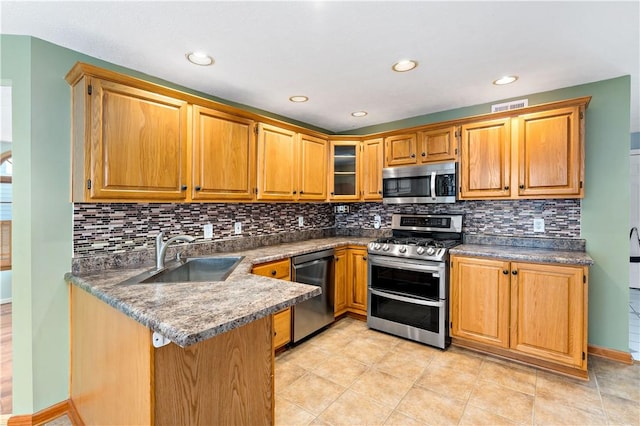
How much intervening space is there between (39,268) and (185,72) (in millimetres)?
1664

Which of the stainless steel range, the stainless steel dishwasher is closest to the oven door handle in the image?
the stainless steel range

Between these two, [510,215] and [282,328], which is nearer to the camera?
[282,328]

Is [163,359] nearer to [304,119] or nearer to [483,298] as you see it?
[483,298]

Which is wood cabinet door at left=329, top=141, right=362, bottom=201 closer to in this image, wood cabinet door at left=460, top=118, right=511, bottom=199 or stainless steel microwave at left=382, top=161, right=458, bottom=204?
stainless steel microwave at left=382, top=161, right=458, bottom=204

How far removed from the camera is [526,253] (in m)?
2.61

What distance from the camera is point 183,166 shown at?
2299 millimetres

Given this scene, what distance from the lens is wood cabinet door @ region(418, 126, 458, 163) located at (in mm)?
3148

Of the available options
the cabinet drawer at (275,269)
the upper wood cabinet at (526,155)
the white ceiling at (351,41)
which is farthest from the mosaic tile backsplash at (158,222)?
the upper wood cabinet at (526,155)

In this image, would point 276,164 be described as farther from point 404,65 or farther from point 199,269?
point 404,65

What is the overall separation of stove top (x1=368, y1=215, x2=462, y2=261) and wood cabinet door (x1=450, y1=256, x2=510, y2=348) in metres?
0.23

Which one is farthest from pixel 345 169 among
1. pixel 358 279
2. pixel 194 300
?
pixel 194 300

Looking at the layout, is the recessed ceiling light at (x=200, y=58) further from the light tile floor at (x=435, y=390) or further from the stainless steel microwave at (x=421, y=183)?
the light tile floor at (x=435, y=390)

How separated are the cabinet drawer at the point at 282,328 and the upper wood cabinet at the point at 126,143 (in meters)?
1.32

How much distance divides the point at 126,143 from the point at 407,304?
2.70 metres
